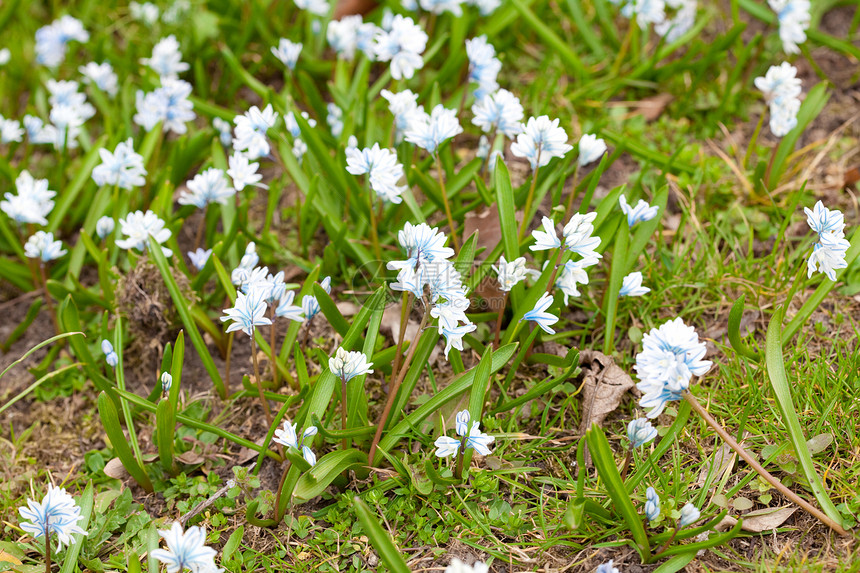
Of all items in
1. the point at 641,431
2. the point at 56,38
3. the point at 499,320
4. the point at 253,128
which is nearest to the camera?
the point at 641,431

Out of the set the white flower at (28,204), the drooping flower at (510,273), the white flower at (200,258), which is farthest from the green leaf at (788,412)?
the white flower at (28,204)

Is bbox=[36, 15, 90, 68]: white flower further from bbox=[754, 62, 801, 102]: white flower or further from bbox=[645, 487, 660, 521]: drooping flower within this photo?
bbox=[645, 487, 660, 521]: drooping flower

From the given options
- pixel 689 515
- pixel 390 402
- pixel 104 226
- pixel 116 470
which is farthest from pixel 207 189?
pixel 689 515

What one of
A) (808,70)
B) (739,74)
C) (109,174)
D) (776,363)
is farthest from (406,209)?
(808,70)

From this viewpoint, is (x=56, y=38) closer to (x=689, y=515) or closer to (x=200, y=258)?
(x=200, y=258)

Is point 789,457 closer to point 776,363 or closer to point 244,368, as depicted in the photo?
point 776,363

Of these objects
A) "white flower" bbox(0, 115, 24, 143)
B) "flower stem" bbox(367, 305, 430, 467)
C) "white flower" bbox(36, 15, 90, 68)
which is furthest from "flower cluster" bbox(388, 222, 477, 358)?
"white flower" bbox(36, 15, 90, 68)
